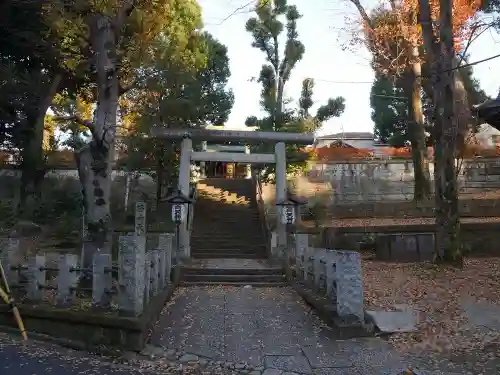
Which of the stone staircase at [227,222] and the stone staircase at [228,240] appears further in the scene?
the stone staircase at [227,222]

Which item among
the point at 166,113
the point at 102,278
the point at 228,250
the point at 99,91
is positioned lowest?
the point at 228,250

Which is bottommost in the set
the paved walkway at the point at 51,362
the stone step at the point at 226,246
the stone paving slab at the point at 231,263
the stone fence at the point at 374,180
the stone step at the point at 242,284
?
the paved walkway at the point at 51,362

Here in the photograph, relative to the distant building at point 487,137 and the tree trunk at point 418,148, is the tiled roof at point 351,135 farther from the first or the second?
the tree trunk at point 418,148

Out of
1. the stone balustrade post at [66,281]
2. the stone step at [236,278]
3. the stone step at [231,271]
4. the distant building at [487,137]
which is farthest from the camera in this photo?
the distant building at [487,137]

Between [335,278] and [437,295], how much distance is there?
2493 mm

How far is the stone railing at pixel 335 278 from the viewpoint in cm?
667

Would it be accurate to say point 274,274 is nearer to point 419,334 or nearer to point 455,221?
point 455,221

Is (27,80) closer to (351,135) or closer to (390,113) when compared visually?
(390,113)

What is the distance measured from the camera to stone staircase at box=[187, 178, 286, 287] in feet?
37.7

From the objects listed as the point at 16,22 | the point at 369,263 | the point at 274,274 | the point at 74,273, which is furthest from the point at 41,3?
the point at 369,263

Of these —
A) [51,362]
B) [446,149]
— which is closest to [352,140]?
[446,149]

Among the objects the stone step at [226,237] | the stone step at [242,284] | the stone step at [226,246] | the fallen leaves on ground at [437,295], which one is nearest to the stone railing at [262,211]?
the stone step at [226,237]

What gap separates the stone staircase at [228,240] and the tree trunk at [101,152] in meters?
3.03

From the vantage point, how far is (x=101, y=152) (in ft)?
29.0
